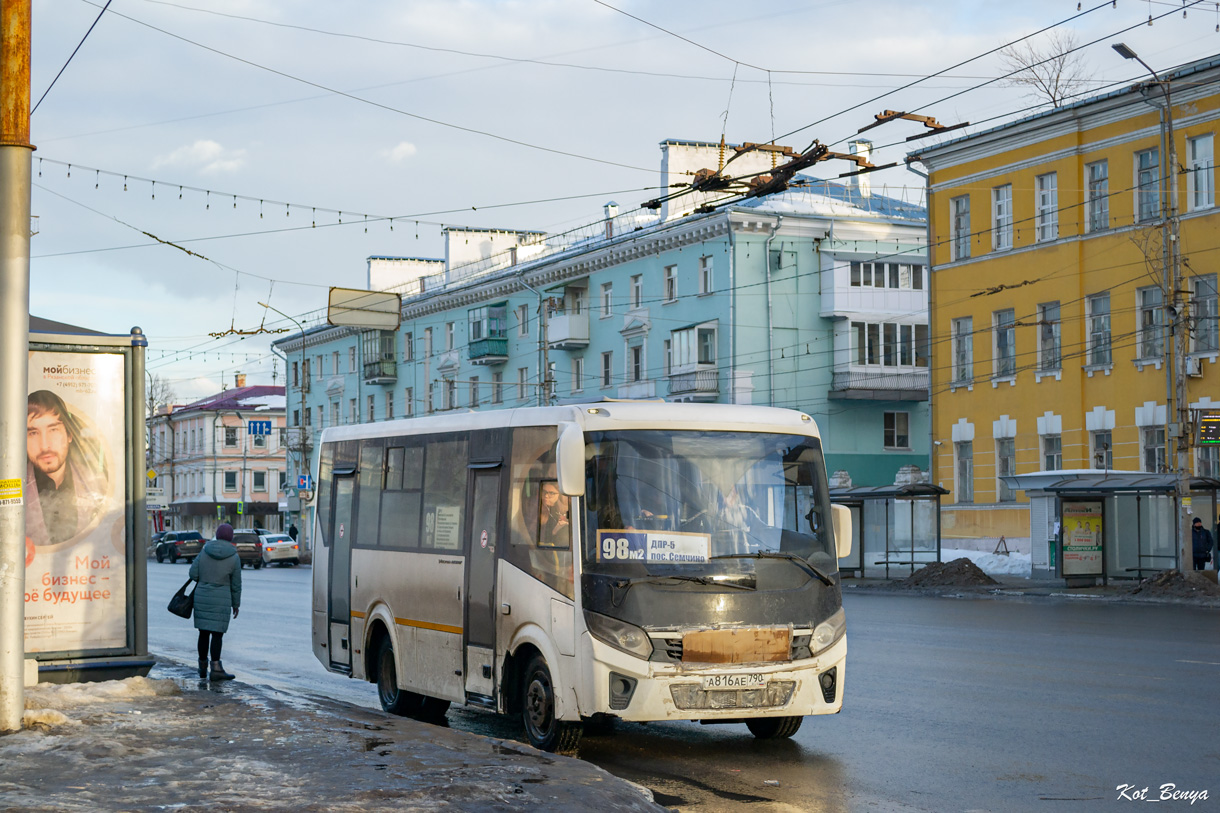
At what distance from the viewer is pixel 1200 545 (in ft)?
103

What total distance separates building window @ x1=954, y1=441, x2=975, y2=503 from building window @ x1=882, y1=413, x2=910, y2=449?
31.5ft

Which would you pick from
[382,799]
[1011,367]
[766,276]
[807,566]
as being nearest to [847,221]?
[766,276]

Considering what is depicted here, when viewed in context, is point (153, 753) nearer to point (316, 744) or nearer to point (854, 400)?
point (316, 744)

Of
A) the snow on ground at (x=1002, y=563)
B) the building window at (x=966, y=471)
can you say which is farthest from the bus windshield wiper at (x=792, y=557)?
the building window at (x=966, y=471)

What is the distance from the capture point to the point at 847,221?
173 feet

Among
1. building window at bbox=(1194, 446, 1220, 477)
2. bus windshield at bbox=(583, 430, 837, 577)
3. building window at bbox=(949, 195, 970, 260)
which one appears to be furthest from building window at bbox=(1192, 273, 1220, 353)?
bus windshield at bbox=(583, 430, 837, 577)

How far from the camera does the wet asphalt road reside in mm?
8750

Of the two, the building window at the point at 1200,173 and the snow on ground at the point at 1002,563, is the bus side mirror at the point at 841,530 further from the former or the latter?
the building window at the point at 1200,173

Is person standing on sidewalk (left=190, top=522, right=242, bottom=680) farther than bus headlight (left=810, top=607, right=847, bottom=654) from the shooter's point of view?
Yes

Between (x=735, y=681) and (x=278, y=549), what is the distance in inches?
2016

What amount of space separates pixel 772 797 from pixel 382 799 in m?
2.51

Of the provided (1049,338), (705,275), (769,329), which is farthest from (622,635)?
(705,275)

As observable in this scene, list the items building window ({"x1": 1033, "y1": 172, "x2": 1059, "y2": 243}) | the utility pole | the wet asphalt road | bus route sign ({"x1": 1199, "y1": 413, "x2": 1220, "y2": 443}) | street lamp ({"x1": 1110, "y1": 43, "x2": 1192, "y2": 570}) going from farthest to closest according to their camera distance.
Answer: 1. building window ({"x1": 1033, "y1": 172, "x2": 1059, "y2": 243})
2. street lamp ({"x1": 1110, "y1": 43, "x2": 1192, "y2": 570})
3. bus route sign ({"x1": 1199, "y1": 413, "x2": 1220, "y2": 443})
4. the utility pole
5. the wet asphalt road

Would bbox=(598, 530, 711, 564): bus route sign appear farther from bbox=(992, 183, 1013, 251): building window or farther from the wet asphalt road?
bbox=(992, 183, 1013, 251): building window
